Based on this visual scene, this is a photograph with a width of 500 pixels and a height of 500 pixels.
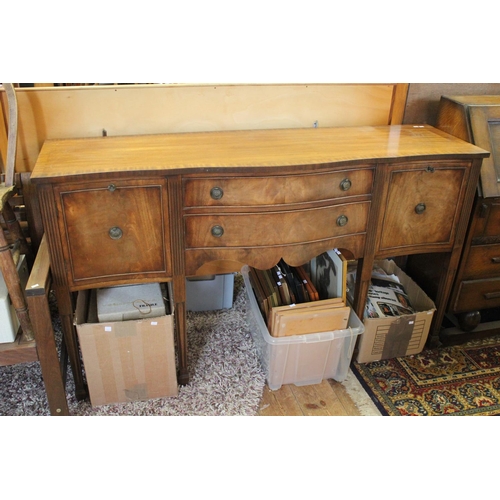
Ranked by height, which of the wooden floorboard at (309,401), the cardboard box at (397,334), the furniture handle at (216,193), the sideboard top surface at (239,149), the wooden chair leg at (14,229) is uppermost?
the sideboard top surface at (239,149)

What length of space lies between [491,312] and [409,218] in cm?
86

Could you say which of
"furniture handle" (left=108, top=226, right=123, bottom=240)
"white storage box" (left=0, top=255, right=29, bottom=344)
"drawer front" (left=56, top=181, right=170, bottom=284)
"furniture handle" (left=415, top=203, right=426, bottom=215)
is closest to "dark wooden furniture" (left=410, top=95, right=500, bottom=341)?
"furniture handle" (left=415, top=203, right=426, bottom=215)

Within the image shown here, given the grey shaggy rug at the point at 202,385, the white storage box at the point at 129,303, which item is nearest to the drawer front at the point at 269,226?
the white storage box at the point at 129,303

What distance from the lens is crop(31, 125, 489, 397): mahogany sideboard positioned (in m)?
1.53

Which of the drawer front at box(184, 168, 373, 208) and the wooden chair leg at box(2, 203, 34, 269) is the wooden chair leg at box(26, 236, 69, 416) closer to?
the wooden chair leg at box(2, 203, 34, 269)

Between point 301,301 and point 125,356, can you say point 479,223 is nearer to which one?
point 301,301

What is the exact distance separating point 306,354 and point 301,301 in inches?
7.9

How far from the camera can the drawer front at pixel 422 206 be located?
1772 millimetres

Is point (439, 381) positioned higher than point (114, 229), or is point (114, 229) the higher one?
point (114, 229)

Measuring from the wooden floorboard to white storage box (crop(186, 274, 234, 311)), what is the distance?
1.70 ft

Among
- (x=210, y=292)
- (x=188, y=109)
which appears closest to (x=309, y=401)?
(x=210, y=292)

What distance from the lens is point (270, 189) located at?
1616 mm

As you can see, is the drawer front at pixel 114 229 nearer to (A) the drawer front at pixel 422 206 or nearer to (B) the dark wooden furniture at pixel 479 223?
(A) the drawer front at pixel 422 206

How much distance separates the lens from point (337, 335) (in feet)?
6.22
